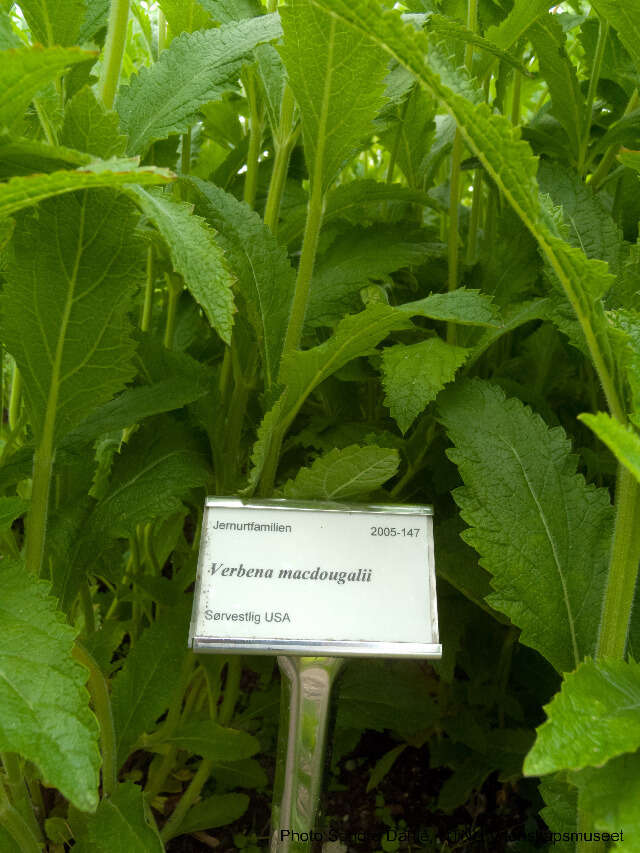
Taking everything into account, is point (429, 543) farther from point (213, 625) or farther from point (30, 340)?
point (30, 340)

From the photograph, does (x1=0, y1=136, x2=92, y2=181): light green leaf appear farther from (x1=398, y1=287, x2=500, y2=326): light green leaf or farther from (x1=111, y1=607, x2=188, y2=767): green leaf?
(x1=111, y1=607, x2=188, y2=767): green leaf

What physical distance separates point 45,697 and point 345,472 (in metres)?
0.26

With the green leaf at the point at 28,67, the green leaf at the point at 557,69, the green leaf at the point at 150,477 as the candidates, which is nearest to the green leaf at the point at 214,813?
the green leaf at the point at 150,477

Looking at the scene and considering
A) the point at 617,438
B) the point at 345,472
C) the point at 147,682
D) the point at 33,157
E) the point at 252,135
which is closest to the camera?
the point at 617,438

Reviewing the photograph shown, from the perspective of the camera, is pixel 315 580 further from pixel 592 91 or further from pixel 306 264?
pixel 592 91

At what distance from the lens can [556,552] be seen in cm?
60

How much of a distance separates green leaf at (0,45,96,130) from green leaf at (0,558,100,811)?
0.94 feet

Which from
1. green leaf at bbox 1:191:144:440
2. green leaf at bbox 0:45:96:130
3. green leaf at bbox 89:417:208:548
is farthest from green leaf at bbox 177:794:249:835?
green leaf at bbox 0:45:96:130

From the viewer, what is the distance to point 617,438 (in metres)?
0.37

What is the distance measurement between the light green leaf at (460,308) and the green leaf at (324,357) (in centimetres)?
2

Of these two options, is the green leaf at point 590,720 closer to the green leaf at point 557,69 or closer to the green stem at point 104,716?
the green stem at point 104,716

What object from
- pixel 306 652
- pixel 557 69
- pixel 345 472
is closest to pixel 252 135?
pixel 557 69

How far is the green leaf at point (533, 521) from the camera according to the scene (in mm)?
574

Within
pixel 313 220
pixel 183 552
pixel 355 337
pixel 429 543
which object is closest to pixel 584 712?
pixel 429 543
